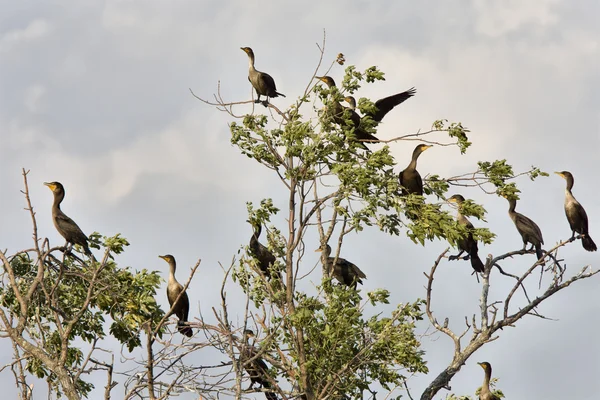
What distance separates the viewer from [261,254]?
1652cm

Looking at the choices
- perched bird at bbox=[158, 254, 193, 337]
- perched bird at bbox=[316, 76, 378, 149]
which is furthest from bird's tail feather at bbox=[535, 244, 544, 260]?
perched bird at bbox=[158, 254, 193, 337]

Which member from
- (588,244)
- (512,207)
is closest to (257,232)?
(512,207)

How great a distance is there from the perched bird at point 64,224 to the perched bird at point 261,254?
269 cm

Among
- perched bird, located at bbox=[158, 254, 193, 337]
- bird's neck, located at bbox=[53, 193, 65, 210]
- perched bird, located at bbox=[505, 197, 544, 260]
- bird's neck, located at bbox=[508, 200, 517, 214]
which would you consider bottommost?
perched bird, located at bbox=[158, 254, 193, 337]

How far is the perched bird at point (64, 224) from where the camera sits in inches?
611

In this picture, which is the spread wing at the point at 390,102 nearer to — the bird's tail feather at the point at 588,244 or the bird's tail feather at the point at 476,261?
the bird's tail feather at the point at 476,261

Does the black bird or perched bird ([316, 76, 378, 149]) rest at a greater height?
the black bird

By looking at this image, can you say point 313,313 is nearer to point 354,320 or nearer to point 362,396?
point 354,320

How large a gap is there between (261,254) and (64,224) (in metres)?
3.21

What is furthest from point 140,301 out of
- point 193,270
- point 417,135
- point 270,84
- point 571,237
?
point 571,237

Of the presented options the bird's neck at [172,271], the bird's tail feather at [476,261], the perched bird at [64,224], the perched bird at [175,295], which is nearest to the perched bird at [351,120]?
the bird's tail feather at [476,261]

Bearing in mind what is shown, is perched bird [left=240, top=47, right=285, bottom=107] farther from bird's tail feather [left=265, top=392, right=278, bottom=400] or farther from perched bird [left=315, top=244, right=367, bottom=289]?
bird's tail feather [left=265, top=392, right=278, bottom=400]

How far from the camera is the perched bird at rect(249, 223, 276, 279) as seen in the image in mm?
16375

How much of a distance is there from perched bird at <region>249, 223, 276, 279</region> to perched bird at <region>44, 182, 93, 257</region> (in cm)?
269
